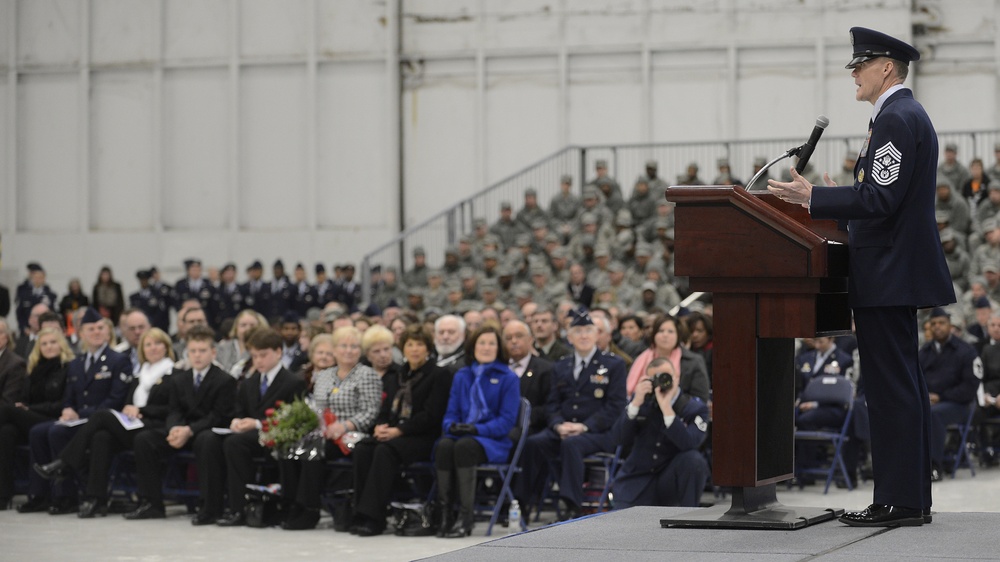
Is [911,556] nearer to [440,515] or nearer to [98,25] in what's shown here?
[440,515]

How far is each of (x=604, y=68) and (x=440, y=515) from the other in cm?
1592

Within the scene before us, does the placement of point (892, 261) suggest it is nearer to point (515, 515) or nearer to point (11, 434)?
point (515, 515)

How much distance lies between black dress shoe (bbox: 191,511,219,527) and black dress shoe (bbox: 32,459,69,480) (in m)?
1.24

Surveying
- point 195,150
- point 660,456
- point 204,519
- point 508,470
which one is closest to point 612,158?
point 195,150

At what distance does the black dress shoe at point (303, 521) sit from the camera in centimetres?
980

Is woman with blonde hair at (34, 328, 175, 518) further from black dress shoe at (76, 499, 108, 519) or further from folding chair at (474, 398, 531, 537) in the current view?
folding chair at (474, 398, 531, 537)

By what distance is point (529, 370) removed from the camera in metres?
10.3

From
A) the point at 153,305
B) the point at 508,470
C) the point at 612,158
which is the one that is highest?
the point at 612,158

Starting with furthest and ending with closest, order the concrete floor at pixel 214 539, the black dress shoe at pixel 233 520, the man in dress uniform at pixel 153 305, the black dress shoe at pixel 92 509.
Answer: the man in dress uniform at pixel 153 305 → the black dress shoe at pixel 92 509 → the black dress shoe at pixel 233 520 → the concrete floor at pixel 214 539

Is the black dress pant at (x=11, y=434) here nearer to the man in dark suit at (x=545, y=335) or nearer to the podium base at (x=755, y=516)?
the man in dark suit at (x=545, y=335)

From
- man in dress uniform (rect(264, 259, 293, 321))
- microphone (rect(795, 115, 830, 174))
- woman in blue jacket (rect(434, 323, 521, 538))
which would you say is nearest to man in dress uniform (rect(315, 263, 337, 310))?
man in dress uniform (rect(264, 259, 293, 321))

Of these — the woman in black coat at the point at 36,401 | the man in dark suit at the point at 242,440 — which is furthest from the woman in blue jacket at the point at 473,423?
the woman in black coat at the point at 36,401

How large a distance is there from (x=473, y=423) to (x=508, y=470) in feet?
1.25

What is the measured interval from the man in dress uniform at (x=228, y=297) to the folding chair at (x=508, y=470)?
13424 mm
